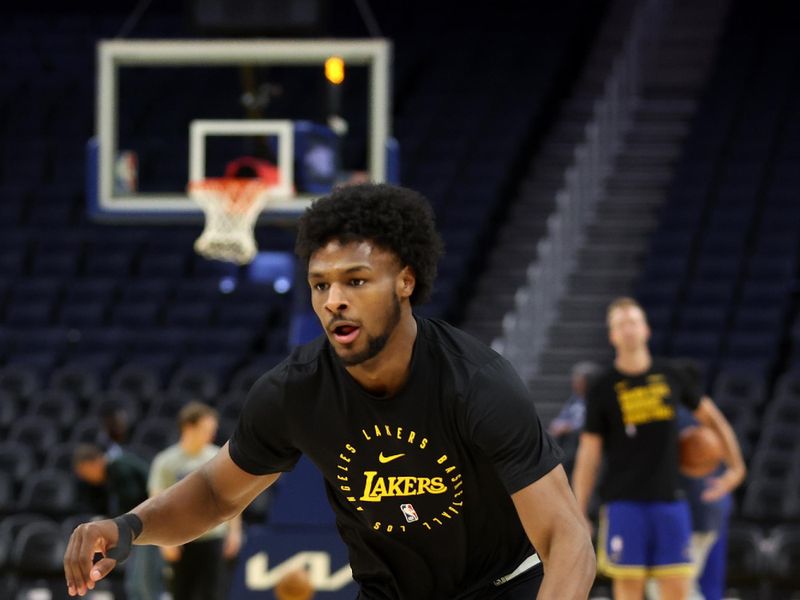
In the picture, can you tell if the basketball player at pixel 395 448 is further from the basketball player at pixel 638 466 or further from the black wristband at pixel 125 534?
the basketball player at pixel 638 466

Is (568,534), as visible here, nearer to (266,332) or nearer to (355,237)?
(355,237)

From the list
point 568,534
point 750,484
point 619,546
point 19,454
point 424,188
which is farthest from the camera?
point 424,188

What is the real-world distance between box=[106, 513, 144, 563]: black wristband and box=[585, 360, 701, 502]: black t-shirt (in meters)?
4.71

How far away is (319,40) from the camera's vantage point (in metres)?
10.9

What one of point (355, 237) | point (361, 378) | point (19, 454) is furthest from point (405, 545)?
point (19, 454)

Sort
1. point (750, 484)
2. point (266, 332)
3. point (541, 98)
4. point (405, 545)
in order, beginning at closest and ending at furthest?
point (405, 545) < point (750, 484) < point (266, 332) < point (541, 98)

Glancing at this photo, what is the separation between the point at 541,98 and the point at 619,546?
11.9 meters

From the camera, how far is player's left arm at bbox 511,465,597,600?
3.63m

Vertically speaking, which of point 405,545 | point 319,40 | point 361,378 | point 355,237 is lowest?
point 405,545

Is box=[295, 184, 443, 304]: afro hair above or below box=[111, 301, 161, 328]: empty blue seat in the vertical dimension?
above

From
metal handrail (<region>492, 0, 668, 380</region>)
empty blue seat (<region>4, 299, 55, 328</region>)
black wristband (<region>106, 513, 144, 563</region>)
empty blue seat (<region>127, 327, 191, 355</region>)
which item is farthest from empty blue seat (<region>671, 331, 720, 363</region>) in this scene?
black wristband (<region>106, 513, 144, 563</region>)

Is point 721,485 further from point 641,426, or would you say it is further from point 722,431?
point 641,426

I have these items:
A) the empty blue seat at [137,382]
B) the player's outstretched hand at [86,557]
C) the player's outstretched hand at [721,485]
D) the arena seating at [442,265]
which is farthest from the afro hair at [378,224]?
the empty blue seat at [137,382]

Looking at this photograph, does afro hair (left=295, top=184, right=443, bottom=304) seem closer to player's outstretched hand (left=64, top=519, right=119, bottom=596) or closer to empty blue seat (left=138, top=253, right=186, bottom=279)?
player's outstretched hand (left=64, top=519, right=119, bottom=596)
